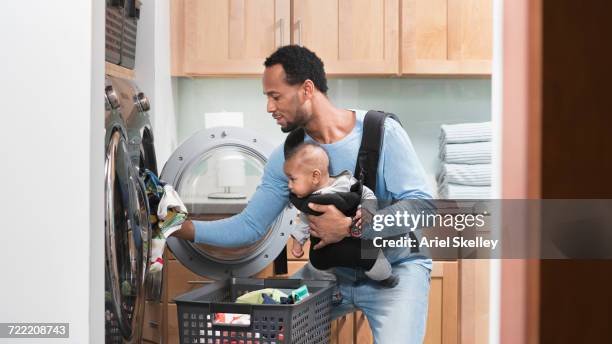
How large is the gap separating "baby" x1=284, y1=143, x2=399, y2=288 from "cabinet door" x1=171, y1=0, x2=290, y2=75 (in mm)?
292

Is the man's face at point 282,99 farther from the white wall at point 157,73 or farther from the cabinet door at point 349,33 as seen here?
the white wall at point 157,73

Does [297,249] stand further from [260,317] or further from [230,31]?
[230,31]

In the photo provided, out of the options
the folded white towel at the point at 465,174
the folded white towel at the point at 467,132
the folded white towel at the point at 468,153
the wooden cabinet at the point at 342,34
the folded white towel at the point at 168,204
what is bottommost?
the folded white towel at the point at 168,204

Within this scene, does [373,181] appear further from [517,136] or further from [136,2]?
[136,2]

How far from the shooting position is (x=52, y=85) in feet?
5.88

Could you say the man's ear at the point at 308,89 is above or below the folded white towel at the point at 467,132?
above

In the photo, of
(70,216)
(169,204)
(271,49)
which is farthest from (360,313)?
(70,216)

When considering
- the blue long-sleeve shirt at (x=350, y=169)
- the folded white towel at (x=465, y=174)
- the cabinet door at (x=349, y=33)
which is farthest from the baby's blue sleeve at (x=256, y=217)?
the folded white towel at (x=465, y=174)

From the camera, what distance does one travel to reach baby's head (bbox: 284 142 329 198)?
2369 mm

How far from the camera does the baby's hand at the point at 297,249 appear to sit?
2.43 meters

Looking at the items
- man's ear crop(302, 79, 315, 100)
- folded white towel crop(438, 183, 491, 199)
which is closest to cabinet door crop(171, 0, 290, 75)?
man's ear crop(302, 79, 315, 100)

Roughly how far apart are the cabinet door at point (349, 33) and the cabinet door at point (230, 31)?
0.06m

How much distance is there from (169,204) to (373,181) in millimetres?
599

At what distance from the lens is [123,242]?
215cm
